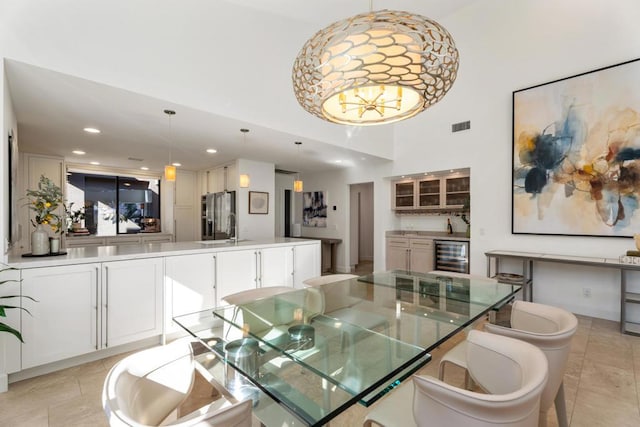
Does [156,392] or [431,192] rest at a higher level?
→ [431,192]

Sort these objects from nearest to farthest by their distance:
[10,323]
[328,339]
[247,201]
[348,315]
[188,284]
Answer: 1. [328,339]
2. [348,315]
3. [10,323]
4. [188,284]
5. [247,201]

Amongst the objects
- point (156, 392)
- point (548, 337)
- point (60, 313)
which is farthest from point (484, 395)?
point (60, 313)

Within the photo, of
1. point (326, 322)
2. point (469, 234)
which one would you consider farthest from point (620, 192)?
point (326, 322)

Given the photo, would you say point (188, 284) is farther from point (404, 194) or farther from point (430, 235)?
point (404, 194)

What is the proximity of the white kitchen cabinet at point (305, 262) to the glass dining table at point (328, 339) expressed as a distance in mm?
1800

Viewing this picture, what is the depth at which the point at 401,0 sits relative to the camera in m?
4.30

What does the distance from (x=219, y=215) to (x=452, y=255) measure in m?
4.74

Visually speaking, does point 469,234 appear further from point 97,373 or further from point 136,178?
point 136,178

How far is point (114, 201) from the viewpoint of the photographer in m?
6.81

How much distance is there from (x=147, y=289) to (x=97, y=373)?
77cm

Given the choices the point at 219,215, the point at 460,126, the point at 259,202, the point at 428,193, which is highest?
the point at 460,126

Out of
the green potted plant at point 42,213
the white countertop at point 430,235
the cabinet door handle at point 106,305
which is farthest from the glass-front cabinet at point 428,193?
the green potted plant at point 42,213

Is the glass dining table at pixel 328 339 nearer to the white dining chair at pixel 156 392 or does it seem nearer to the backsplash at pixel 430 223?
the white dining chair at pixel 156 392

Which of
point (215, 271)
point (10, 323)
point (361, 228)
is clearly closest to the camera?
point (10, 323)
